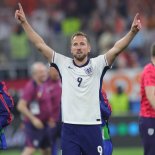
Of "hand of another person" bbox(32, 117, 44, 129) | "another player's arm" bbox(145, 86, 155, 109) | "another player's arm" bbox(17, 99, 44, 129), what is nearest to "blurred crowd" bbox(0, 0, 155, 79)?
"another player's arm" bbox(17, 99, 44, 129)

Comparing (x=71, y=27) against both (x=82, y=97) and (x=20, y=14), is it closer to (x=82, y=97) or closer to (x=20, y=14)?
(x=20, y=14)

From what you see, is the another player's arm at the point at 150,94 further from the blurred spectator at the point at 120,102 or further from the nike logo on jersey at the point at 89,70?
the blurred spectator at the point at 120,102

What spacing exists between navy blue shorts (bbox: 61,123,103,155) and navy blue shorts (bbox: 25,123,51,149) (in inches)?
206

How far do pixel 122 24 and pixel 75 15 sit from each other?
66.1 inches

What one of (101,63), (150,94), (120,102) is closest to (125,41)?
(101,63)

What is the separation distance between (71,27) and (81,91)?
47.5 ft

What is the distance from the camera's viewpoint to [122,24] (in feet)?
81.8

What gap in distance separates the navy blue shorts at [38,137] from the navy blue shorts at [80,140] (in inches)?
206

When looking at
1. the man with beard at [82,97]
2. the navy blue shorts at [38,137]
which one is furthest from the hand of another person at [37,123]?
the man with beard at [82,97]

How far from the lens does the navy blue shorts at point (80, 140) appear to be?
1077 centimetres

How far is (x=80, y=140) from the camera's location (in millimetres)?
10781

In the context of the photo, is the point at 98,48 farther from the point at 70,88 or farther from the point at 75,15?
the point at 70,88

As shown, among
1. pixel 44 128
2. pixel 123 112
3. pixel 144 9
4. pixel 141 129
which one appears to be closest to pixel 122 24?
pixel 144 9

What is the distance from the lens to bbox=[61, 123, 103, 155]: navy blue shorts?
10.8 m
